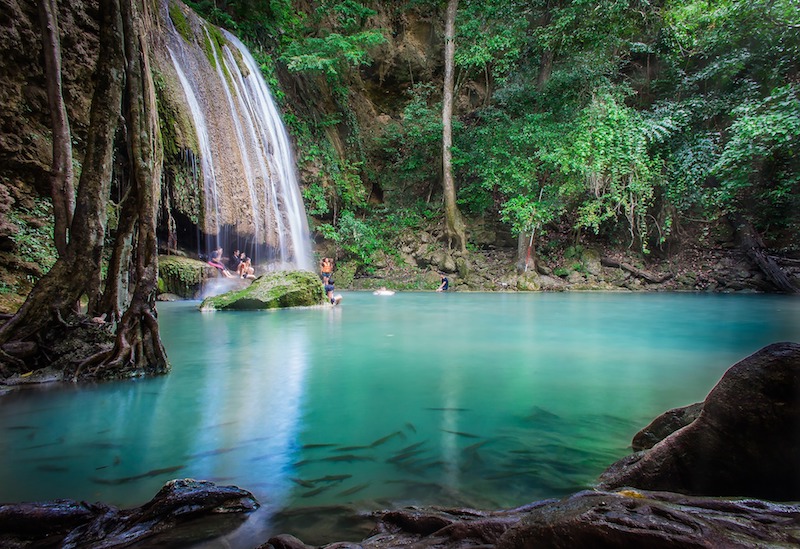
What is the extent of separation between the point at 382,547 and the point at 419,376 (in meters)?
2.81

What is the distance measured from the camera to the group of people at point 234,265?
12.4 m

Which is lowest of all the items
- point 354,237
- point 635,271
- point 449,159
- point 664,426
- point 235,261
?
point 664,426

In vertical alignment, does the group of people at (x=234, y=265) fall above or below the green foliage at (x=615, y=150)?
Answer: below

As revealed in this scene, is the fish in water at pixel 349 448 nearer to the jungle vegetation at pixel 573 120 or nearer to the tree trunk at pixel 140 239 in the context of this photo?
the tree trunk at pixel 140 239

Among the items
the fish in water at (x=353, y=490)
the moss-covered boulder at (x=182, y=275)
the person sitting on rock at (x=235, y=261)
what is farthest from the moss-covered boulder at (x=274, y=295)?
the fish in water at (x=353, y=490)

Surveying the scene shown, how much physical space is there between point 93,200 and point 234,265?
31.9ft

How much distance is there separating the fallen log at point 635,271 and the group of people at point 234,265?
14.2m

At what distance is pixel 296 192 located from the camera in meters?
16.1

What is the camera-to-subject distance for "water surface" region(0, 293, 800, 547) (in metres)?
2.01

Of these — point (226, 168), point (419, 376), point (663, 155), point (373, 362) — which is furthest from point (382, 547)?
point (663, 155)

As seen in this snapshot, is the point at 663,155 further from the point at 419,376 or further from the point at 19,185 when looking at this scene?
the point at 19,185

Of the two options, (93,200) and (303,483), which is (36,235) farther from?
(303,483)

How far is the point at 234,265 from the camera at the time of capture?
44.3 feet

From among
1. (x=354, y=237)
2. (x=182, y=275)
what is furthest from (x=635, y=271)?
(x=182, y=275)
